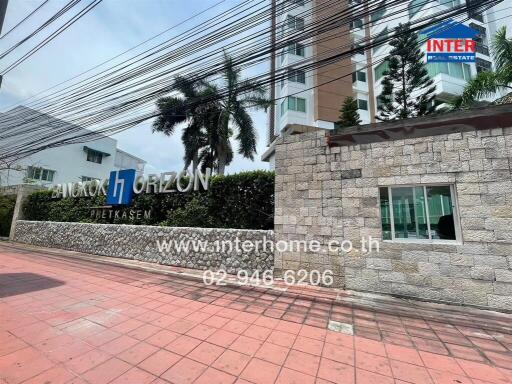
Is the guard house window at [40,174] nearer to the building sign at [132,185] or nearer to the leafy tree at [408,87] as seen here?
the building sign at [132,185]

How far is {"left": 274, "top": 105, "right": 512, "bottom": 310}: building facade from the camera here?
12.4 ft

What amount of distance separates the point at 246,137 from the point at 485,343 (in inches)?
521

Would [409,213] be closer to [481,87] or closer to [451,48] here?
[481,87]

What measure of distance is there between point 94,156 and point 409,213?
2420cm

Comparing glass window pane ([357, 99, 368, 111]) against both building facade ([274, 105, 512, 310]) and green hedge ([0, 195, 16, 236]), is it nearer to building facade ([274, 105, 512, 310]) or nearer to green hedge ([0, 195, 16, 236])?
building facade ([274, 105, 512, 310])

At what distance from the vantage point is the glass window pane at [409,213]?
14.0 ft

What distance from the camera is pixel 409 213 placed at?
171 inches

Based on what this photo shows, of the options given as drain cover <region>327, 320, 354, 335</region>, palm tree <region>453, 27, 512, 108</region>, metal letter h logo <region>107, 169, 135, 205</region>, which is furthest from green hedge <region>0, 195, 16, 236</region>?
palm tree <region>453, 27, 512, 108</region>

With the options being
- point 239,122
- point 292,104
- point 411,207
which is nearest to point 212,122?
point 239,122

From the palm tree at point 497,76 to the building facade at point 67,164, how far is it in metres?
16.4

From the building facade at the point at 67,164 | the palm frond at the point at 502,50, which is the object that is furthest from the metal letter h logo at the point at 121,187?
the palm frond at the point at 502,50

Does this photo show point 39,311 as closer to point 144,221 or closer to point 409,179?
point 144,221

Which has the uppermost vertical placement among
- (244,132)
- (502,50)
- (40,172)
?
Answer: (502,50)

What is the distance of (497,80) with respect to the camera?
26.0 feet
